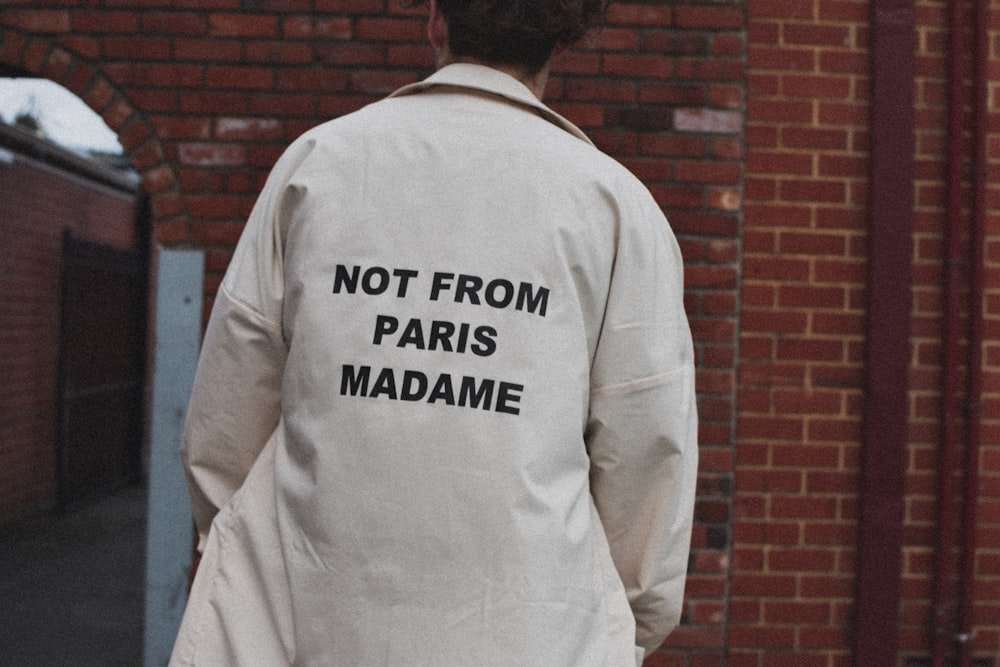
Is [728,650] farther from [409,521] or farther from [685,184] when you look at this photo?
[409,521]

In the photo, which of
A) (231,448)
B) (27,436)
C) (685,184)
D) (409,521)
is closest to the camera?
(409,521)

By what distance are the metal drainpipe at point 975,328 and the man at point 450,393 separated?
6.76ft

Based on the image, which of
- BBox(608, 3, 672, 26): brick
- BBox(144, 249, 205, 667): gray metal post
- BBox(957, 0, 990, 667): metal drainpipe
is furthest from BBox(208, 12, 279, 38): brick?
BBox(957, 0, 990, 667): metal drainpipe

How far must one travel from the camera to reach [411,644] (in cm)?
138

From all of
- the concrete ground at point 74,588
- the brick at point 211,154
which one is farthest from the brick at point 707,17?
the concrete ground at point 74,588

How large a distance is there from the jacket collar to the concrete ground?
4411mm

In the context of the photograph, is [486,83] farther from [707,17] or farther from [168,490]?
[168,490]

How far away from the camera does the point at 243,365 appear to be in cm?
152

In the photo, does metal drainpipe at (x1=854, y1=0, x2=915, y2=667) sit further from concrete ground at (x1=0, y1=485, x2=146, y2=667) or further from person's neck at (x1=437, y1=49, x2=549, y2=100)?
concrete ground at (x1=0, y1=485, x2=146, y2=667)

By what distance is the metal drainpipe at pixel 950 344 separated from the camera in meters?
3.24

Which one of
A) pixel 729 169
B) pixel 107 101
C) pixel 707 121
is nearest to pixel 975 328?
pixel 729 169

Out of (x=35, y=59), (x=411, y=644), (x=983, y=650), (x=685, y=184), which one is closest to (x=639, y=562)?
(x=411, y=644)

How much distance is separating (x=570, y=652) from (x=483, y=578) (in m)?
0.17

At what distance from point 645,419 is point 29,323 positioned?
8.74 meters
